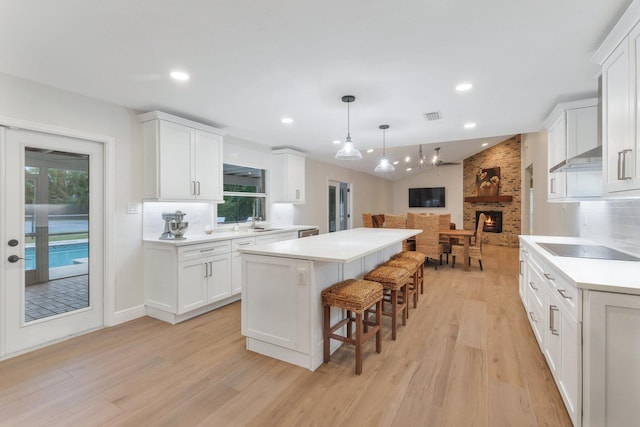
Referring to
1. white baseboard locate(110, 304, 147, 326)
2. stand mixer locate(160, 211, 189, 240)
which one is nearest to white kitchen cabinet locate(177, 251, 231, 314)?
stand mixer locate(160, 211, 189, 240)

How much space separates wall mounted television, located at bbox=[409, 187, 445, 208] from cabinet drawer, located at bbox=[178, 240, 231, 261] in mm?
10051

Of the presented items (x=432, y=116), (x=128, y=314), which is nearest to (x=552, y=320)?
(x=432, y=116)

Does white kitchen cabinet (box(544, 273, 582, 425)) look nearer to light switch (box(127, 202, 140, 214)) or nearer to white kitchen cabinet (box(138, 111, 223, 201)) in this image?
white kitchen cabinet (box(138, 111, 223, 201))

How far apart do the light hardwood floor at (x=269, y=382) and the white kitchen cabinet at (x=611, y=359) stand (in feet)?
1.29

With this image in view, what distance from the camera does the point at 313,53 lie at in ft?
7.12

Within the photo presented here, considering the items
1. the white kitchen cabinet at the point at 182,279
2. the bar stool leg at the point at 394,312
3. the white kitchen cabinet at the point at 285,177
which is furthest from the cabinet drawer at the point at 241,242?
the bar stool leg at the point at 394,312

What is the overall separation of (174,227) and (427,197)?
35.2 feet

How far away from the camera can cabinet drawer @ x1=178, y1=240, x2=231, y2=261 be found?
3262 mm

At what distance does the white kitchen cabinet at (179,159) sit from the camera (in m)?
3.36

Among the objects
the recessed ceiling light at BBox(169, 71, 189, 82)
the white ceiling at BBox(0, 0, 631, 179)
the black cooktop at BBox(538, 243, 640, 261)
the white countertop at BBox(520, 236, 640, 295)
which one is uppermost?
the recessed ceiling light at BBox(169, 71, 189, 82)

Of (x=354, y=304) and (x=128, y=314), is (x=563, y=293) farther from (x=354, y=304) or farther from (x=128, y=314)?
(x=128, y=314)

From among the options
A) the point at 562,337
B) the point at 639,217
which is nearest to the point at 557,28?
the point at 639,217

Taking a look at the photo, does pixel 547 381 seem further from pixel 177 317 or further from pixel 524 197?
pixel 524 197

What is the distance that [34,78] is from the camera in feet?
8.46
